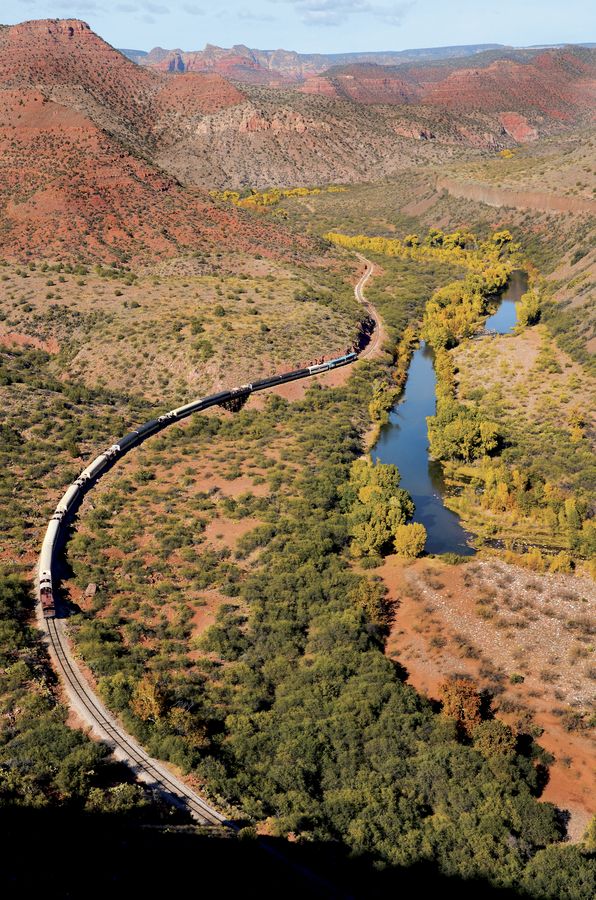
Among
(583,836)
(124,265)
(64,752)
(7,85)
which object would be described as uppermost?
(7,85)

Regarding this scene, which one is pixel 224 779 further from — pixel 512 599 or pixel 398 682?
pixel 512 599

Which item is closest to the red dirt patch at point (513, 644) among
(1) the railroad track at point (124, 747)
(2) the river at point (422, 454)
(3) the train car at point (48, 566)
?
(2) the river at point (422, 454)

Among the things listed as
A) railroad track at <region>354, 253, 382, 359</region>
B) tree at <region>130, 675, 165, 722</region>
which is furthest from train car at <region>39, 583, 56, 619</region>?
railroad track at <region>354, 253, 382, 359</region>

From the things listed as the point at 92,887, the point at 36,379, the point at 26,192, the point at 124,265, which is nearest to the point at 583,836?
the point at 92,887

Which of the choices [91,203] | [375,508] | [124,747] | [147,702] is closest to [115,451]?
[375,508]

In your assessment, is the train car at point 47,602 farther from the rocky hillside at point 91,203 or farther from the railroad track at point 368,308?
the rocky hillside at point 91,203

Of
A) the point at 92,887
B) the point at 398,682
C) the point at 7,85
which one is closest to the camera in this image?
the point at 92,887

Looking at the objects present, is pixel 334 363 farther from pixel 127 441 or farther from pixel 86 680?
pixel 86 680
